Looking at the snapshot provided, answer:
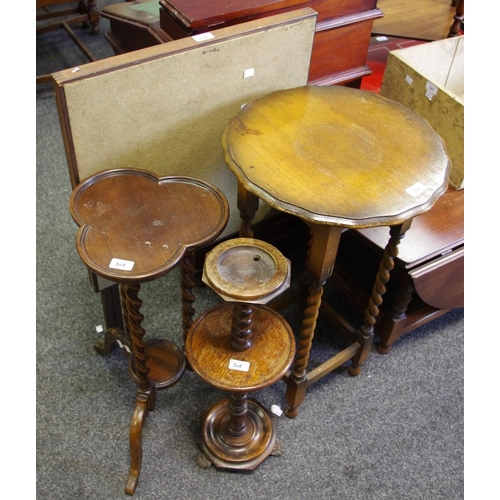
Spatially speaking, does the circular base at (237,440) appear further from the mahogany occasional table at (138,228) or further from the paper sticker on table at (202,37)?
the paper sticker on table at (202,37)

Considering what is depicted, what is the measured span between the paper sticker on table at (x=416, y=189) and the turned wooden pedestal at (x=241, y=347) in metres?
0.33

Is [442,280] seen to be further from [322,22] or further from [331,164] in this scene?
[322,22]

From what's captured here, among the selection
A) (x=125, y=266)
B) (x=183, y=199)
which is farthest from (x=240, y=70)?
(x=125, y=266)

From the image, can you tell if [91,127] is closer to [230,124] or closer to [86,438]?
[230,124]

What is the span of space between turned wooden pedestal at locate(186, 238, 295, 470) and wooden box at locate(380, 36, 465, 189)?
84 cm

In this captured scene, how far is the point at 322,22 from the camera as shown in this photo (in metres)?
1.94

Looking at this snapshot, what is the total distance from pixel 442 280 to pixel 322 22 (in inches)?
36.4

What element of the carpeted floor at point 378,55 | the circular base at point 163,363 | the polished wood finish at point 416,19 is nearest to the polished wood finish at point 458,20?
the polished wood finish at point 416,19

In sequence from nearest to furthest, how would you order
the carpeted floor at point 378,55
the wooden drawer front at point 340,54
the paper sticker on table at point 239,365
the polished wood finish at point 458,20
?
the paper sticker on table at point 239,365 → the wooden drawer front at point 340,54 → the carpeted floor at point 378,55 → the polished wood finish at point 458,20

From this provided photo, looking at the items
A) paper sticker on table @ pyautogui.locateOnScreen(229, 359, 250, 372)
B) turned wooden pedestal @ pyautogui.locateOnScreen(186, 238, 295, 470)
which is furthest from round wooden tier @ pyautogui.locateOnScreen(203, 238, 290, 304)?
paper sticker on table @ pyautogui.locateOnScreen(229, 359, 250, 372)

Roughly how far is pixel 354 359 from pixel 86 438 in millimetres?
887

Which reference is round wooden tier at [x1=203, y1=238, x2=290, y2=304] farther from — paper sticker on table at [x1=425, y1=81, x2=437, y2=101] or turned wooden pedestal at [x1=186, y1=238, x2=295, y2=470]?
paper sticker on table at [x1=425, y1=81, x2=437, y2=101]

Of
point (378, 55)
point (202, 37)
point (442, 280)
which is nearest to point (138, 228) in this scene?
point (202, 37)

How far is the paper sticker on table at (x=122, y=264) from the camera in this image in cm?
132
